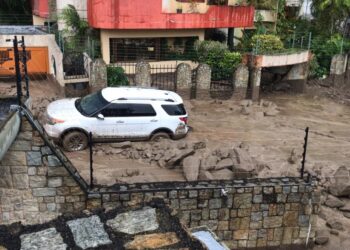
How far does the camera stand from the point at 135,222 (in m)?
3.05

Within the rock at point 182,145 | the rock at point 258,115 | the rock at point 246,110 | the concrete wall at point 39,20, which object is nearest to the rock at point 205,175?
the rock at point 182,145

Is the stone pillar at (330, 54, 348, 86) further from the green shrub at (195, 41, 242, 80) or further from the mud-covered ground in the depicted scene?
the green shrub at (195, 41, 242, 80)

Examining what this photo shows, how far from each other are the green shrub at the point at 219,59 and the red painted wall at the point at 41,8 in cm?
936

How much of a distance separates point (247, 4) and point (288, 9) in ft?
19.8

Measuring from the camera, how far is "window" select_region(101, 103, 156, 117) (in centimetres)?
1286

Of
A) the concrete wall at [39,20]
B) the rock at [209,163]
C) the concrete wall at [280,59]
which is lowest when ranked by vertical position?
the rock at [209,163]

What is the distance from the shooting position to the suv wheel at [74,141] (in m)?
12.5

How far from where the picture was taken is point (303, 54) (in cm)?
2081

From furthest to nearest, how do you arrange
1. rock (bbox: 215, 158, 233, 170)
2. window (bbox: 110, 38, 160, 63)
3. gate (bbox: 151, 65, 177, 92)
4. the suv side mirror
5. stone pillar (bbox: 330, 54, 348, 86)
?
stone pillar (bbox: 330, 54, 348, 86)
window (bbox: 110, 38, 160, 63)
gate (bbox: 151, 65, 177, 92)
the suv side mirror
rock (bbox: 215, 158, 233, 170)

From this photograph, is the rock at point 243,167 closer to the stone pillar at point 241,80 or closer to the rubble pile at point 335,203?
the rubble pile at point 335,203

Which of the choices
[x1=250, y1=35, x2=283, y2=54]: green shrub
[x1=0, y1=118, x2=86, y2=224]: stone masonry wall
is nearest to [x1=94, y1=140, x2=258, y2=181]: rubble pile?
[x1=0, y1=118, x2=86, y2=224]: stone masonry wall

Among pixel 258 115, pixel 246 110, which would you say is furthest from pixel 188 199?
pixel 246 110

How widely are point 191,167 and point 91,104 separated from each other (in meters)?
4.26

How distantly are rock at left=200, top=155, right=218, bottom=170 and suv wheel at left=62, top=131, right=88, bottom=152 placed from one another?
3.84 m
